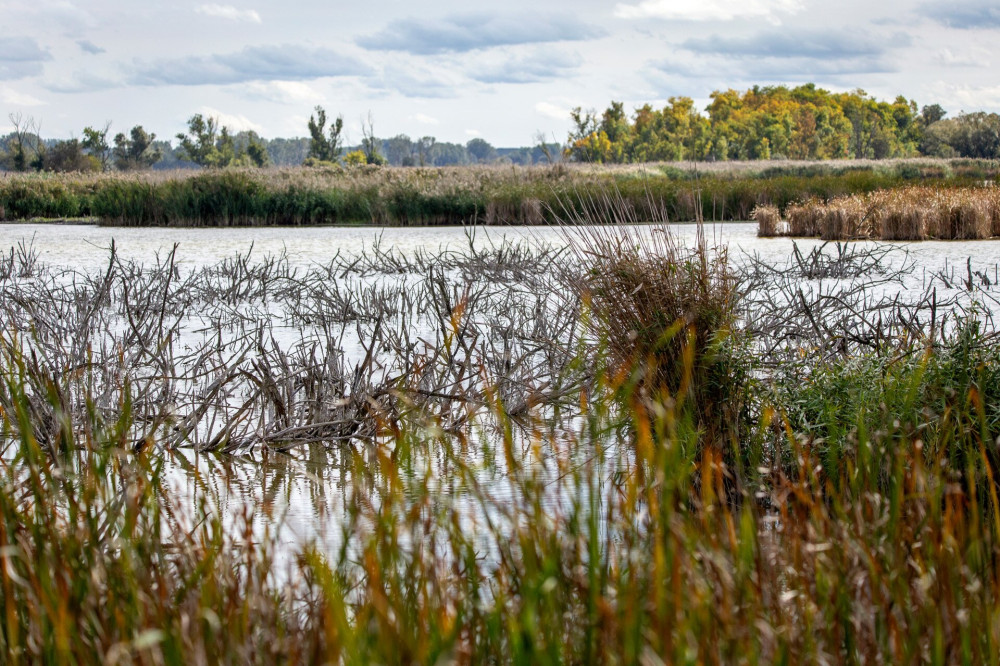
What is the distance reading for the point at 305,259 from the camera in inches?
517

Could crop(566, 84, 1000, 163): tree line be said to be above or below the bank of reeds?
above

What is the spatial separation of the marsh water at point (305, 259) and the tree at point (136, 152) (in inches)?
1912

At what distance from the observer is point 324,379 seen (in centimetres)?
468

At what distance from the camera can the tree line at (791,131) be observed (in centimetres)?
7862

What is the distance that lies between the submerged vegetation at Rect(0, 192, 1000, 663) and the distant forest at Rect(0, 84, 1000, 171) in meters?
52.5

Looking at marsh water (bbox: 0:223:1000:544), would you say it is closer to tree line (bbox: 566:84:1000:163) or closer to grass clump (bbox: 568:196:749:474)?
grass clump (bbox: 568:196:749:474)

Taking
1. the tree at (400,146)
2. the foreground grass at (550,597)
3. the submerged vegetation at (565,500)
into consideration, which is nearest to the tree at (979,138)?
the submerged vegetation at (565,500)

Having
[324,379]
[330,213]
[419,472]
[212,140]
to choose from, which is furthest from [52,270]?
[212,140]

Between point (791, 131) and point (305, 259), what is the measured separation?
82.5 m

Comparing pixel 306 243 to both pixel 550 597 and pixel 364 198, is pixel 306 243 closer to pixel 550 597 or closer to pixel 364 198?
pixel 364 198

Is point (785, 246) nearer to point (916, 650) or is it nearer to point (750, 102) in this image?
point (916, 650)

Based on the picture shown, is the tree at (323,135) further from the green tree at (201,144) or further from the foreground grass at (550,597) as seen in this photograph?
the foreground grass at (550,597)

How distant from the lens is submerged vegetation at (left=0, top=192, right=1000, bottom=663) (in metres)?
1.76

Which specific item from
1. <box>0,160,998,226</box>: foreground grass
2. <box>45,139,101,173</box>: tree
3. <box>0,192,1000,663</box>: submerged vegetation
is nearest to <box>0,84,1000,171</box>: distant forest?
<box>45,139,101,173</box>: tree
